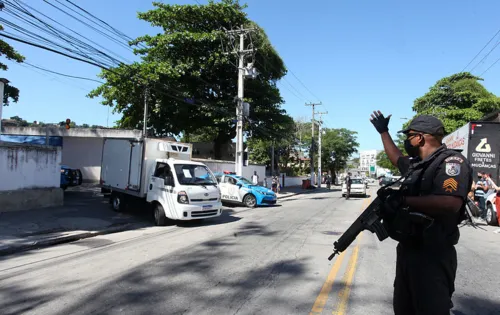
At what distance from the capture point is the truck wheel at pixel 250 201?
17.5 m

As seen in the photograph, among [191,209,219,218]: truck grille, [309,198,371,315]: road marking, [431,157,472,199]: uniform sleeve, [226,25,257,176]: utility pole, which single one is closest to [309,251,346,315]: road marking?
[309,198,371,315]: road marking

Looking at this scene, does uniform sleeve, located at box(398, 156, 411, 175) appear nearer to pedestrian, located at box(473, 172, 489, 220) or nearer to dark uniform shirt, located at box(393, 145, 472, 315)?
dark uniform shirt, located at box(393, 145, 472, 315)

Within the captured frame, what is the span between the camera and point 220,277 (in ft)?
17.7

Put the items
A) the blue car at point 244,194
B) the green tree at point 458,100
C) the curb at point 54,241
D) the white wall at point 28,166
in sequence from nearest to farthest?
the curb at point 54,241 < the white wall at point 28,166 < the blue car at point 244,194 < the green tree at point 458,100

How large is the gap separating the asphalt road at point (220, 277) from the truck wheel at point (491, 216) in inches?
116

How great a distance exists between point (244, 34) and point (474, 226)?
16.6 meters

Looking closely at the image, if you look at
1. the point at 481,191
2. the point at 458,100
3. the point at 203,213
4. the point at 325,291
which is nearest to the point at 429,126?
the point at 325,291

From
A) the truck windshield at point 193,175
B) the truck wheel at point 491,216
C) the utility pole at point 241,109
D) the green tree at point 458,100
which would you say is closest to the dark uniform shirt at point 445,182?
the truck windshield at point 193,175

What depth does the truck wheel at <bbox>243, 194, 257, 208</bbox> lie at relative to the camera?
1752cm

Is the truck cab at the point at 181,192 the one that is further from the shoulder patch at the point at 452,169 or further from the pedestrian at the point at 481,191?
the pedestrian at the point at 481,191

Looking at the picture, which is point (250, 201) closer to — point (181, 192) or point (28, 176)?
point (181, 192)

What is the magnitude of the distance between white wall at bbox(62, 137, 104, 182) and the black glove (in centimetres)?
2545

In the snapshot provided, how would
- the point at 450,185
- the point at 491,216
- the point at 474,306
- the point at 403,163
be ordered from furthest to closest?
the point at 491,216 < the point at 474,306 < the point at 403,163 < the point at 450,185

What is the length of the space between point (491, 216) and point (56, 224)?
13.5 metres
